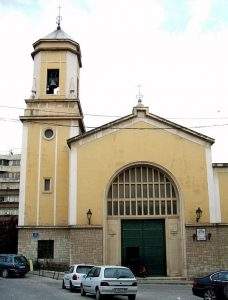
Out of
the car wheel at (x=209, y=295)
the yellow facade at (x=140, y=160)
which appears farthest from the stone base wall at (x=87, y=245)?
the car wheel at (x=209, y=295)

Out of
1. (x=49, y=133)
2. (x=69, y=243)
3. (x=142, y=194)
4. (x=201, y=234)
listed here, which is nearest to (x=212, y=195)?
(x=201, y=234)

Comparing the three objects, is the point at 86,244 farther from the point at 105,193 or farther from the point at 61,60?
the point at 61,60

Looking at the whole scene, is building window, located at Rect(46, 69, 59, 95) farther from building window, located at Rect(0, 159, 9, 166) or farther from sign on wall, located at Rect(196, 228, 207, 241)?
building window, located at Rect(0, 159, 9, 166)


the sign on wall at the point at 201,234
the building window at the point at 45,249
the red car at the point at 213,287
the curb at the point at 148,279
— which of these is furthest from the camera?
the building window at the point at 45,249

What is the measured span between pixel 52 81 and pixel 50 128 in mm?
3799

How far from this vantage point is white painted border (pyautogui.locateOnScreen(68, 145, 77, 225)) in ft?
103

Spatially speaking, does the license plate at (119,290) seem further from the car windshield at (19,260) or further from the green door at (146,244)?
the car windshield at (19,260)

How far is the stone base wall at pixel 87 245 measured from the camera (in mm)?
30422

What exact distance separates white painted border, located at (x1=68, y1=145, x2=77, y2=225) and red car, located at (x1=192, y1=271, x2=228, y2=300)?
43.2ft

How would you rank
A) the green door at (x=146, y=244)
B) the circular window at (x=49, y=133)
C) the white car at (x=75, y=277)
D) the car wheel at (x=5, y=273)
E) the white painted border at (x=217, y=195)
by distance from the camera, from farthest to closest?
the circular window at (x=49, y=133), the white painted border at (x=217, y=195), the green door at (x=146, y=244), the car wheel at (x=5, y=273), the white car at (x=75, y=277)

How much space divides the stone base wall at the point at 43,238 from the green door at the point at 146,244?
391 centimetres

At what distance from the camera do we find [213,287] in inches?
716

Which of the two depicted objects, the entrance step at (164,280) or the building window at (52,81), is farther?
the building window at (52,81)

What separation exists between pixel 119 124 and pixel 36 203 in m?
7.77
